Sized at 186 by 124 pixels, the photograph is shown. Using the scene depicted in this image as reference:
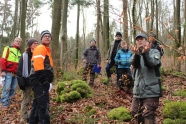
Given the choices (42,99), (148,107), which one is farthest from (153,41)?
(42,99)

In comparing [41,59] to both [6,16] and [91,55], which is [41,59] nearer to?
[91,55]

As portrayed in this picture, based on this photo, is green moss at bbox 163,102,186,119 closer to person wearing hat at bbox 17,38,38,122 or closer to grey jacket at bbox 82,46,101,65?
person wearing hat at bbox 17,38,38,122

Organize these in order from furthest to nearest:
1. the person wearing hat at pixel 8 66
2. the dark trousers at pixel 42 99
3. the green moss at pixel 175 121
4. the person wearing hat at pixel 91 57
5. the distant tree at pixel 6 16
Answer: the distant tree at pixel 6 16, the person wearing hat at pixel 91 57, the person wearing hat at pixel 8 66, the green moss at pixel 175 121, the dark trousers at pixel 42 99

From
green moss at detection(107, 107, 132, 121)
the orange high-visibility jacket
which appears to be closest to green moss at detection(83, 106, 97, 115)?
green moss at detection(107, 107, 132, 121)

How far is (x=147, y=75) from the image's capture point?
163 inches

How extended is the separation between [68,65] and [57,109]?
6044 millimetres

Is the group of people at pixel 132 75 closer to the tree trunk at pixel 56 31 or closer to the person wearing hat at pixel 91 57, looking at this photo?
the tree trunk at pixel 56 31

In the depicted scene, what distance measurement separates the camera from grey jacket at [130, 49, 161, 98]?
4.00m

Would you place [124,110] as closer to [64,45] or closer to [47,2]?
[64,45]

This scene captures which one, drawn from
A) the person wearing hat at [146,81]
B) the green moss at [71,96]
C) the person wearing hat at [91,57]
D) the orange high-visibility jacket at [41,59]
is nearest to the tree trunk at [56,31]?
the person wearing hat at [91,57]

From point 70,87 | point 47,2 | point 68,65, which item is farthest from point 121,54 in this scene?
point 47,2

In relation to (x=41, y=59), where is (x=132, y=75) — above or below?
below

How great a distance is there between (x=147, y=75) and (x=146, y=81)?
0.37 ft

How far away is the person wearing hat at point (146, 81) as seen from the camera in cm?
401
